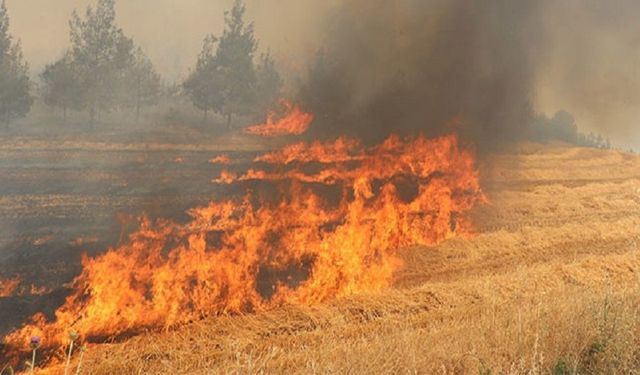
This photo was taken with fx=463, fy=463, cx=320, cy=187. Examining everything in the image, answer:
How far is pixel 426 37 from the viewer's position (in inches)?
672

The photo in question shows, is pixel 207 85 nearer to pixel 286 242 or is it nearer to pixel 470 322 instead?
pixel 286 242

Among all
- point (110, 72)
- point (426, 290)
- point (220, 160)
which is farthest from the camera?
point (110, 72)

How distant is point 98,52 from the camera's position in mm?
31438

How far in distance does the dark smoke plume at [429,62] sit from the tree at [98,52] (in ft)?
65.0

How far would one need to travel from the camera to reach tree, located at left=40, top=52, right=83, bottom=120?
32594 mm

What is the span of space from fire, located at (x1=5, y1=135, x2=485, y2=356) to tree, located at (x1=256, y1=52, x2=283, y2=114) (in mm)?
16910

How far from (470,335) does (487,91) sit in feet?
45.8

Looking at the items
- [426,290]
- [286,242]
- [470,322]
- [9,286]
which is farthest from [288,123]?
[470,322]

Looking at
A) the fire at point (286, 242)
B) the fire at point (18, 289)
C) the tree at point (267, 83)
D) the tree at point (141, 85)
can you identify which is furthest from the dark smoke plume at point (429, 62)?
the tree at point (141, 85)

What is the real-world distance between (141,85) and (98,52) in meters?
7.55

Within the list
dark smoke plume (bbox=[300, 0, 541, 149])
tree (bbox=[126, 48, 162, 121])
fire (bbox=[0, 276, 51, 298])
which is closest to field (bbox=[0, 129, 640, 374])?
fire (bbox=[0, 276, 51, 298])

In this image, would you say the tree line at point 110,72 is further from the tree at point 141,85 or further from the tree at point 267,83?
the tree at point 141,85

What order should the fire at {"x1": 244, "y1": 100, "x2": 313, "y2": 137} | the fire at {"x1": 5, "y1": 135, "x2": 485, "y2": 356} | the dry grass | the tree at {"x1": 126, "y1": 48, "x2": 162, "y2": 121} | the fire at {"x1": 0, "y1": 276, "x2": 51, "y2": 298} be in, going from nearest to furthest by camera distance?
1. the dry grass
2. the fire at {"x1": 5, "y1": 135, "x2": 485, "y2": 356}
3. the fire at {"x1": 0, "y1": 276, "x2": 51, "y2": 298}
4. the fire at {"x1": 244, "y1": 100, "x2": 313, "y2": 137}
5. the tree at {"x1": 126, "y1": 48, "x2": 162, "y2": 121}

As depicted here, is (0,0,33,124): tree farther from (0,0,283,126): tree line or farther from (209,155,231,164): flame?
(209,155,231,164): flame
